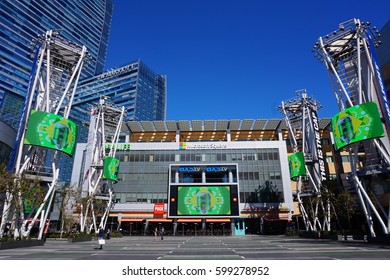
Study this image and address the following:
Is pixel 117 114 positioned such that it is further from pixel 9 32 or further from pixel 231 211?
pixel 9 32

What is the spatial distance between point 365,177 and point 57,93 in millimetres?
44236

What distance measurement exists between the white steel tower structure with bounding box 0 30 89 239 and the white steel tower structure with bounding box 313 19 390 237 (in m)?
34.1

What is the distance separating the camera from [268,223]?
60.6m

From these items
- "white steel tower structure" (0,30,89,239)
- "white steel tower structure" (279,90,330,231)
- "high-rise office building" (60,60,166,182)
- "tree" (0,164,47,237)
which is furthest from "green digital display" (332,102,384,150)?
"high-rise office building" (60,60,166,182)

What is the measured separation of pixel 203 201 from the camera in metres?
58.1

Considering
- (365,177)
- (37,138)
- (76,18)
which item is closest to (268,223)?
(365,177)

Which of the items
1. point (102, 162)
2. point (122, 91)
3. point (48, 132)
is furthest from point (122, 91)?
point (48, 132)

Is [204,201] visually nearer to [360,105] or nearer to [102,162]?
[102,162]

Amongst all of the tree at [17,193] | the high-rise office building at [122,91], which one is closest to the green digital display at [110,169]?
the tree at [17,193]

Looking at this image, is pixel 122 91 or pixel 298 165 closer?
pixel 298 165

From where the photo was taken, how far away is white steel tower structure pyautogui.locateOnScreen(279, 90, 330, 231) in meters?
45.4

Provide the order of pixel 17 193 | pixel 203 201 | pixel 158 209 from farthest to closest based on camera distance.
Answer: pixel 158 209
pixel 203 201
pixel 17 193

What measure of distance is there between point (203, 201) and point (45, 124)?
36478 millimetres

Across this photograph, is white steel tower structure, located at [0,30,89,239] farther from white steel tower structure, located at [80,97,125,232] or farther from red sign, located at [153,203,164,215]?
red sign, located at [153,203,164,215]
